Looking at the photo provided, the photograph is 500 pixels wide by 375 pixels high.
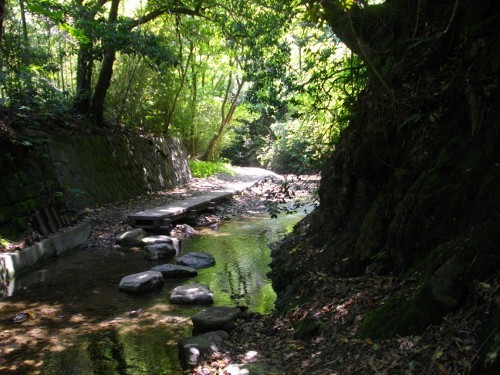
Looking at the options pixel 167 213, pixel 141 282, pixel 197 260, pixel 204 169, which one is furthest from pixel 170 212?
pixel 204 169

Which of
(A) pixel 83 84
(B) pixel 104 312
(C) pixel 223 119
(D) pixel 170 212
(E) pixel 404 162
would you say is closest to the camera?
(E) pixel 404 162

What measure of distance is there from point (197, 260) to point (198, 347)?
12.0 ft

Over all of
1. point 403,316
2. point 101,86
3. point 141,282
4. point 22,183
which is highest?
point 101,86

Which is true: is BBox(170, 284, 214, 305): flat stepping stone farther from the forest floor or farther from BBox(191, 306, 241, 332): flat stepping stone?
the forest floor

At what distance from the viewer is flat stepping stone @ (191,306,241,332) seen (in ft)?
16.1

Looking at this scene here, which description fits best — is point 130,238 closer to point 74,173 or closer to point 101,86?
point 74,173

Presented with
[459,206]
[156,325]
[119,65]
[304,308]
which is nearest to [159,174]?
[119,65]

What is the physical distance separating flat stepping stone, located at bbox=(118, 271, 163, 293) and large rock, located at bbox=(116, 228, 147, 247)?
2.53 m

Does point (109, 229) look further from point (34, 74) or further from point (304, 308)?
point (304, 308)

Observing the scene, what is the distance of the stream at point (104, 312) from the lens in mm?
4344

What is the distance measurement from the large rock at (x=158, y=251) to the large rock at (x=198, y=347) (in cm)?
385

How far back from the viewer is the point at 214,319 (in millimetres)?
4965

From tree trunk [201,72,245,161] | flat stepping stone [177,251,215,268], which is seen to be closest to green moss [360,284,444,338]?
flat stepping stone [177,251,215,268]

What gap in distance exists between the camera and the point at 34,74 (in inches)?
431
